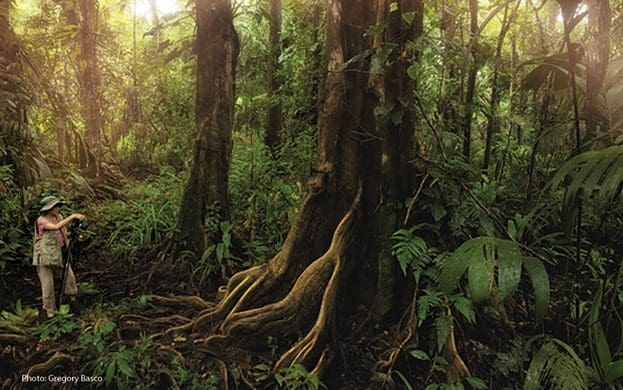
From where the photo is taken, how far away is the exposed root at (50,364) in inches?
128

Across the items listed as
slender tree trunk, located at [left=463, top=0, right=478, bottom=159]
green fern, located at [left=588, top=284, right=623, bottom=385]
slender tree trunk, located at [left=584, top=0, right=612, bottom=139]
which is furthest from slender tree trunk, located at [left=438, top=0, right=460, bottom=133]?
green fern, located at [left=588, top=284, right=623, bottom=385]

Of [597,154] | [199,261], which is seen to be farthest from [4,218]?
[597,154]

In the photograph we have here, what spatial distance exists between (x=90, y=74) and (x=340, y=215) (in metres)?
8.54

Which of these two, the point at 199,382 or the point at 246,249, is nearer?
the point at 199,382

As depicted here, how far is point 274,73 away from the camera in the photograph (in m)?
8.23

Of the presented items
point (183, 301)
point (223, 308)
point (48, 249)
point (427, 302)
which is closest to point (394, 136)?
point (427, 302)

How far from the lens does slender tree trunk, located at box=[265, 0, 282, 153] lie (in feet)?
27.3

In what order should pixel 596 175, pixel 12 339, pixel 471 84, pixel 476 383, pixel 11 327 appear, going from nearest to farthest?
pixel 596 175
pixel 476 383
pixel 12 339
pixel 11 327
pixel 471 84

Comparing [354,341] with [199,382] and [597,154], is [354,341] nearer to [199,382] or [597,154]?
[199,382]

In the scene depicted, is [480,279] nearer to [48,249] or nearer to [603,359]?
A: [603,359]

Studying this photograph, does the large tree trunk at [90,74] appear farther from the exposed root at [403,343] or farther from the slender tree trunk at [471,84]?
the exposed root at [403,343]

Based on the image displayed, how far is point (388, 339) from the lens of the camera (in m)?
3.47

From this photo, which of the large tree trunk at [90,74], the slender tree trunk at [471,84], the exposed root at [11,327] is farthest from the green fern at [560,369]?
the large tree trunk at [90,74]

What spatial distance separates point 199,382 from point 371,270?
1.70 m
